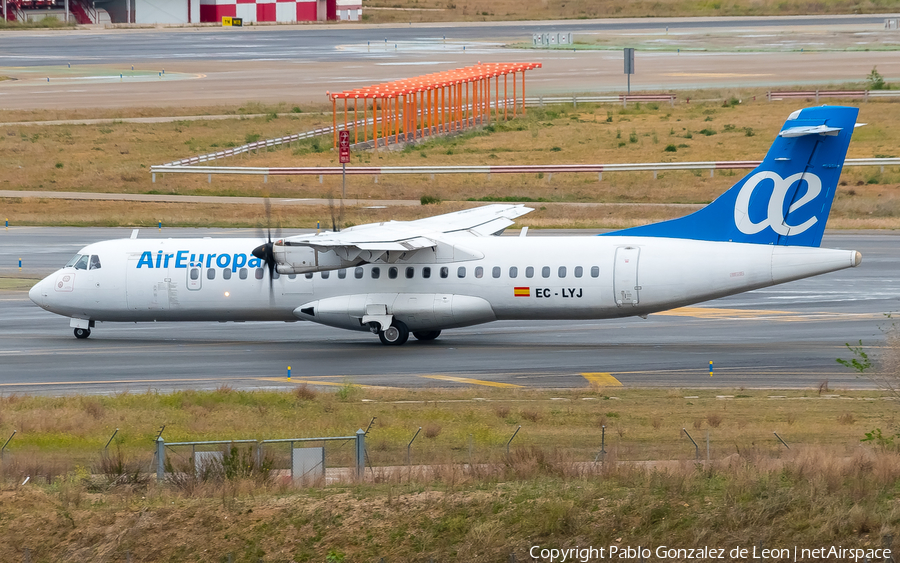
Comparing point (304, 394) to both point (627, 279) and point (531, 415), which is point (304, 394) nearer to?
point (531, 415)

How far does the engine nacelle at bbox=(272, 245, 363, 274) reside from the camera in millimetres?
33156

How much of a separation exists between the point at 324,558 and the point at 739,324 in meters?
22.3

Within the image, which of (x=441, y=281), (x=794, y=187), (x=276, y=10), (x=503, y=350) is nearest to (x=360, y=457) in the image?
(x=503, y=350)

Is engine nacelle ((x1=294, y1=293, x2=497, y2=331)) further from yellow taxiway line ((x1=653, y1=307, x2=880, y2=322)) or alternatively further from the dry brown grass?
the dry brown grass

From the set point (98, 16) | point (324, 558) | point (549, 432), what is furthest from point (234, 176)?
point (98, 16)

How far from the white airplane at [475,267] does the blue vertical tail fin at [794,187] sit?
3 centimetres

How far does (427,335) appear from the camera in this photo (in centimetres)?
3634

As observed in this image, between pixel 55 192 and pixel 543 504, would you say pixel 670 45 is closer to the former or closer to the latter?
pixel 55 192

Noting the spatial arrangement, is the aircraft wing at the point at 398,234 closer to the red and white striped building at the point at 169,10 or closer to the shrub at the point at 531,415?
the shrub at the point at 531,415

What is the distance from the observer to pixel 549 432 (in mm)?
23531

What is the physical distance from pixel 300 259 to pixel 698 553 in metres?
18.9

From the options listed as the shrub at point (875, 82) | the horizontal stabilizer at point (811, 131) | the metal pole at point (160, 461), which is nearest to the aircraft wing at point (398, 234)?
the horizontal stabilizer at point (811, 131)

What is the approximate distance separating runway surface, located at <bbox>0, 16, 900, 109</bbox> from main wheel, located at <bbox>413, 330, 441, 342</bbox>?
202 feet

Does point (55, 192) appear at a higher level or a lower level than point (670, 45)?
lower
